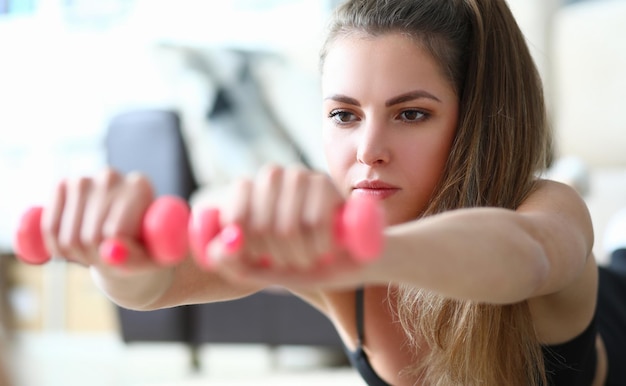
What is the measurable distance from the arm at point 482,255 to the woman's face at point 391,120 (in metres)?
0.25

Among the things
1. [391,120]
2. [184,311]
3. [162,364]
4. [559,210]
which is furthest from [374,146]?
[162,364]

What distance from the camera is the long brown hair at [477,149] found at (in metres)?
0.99

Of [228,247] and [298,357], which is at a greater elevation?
[228,247]

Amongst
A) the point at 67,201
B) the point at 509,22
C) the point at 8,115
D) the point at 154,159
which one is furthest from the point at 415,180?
the point at 8,115

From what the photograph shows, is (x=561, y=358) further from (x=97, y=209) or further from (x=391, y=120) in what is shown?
(x=97, y=209)

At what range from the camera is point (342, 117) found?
3.51 feet

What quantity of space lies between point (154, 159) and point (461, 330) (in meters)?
1.54

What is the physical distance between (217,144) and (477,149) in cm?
148

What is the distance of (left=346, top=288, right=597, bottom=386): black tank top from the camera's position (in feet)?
3.70

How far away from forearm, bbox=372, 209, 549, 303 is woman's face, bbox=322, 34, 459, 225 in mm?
308

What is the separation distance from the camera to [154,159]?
2348 millimetres

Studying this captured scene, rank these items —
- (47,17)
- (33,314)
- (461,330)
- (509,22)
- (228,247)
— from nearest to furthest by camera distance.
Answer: (228,247) → (461,330) → (509,22) → (33,314) → (47,17)

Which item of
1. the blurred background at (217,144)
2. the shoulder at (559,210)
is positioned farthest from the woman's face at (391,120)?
the blurred background at (217,144)

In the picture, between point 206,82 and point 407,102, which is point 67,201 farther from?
point 206,82
